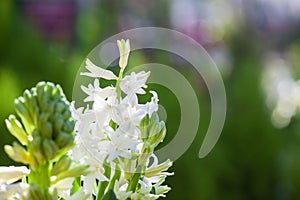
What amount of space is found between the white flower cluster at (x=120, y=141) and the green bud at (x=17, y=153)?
33 mm

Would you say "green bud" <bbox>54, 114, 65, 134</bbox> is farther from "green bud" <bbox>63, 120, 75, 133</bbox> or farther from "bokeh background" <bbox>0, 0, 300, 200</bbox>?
"bokeh background" <bbox>0, 0, 300, 200</bbox>

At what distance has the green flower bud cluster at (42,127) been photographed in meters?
0.36

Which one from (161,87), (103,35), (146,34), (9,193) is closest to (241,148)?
(161,87)

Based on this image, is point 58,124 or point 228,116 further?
point 228,116

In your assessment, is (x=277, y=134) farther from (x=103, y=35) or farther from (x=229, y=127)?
(x=103, y=35)

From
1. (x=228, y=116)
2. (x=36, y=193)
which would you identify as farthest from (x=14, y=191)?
(x=228, y=116)

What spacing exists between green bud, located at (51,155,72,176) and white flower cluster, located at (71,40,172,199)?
2cm

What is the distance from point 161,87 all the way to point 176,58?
1.79 metres

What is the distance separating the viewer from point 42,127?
0.37m

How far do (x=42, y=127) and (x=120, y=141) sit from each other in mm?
46

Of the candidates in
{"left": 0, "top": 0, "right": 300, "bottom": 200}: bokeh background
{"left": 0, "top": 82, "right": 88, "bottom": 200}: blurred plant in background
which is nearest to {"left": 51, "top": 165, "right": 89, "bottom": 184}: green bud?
{"left": 0, "top": 82, "right": 88, "bottom": 200}: blurred plant in background

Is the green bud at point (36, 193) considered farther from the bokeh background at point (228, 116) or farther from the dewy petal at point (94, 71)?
the bokeh background at point (228, 116)

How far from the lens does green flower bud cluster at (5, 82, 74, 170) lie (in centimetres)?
36

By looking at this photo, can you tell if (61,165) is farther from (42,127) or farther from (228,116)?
(228,116)
